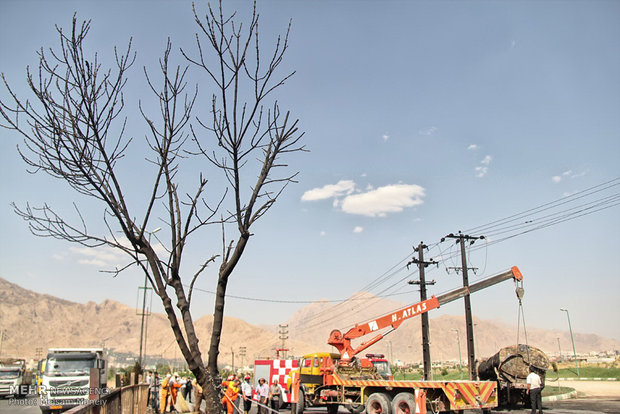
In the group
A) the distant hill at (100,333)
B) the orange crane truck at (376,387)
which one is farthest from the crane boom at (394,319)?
the distant hill at (100,333)

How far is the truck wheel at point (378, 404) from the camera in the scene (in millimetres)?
15312

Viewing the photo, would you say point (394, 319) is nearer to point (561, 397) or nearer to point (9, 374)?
point (561, 397)

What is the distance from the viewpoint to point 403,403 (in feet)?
49.2

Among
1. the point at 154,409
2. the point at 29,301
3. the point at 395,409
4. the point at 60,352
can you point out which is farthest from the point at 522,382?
the point at 29,301

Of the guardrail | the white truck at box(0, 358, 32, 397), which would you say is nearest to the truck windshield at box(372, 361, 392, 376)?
the guardrail

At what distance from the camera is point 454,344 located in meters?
191

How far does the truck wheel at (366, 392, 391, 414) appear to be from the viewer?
50.2ft

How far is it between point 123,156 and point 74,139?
1.68 ft

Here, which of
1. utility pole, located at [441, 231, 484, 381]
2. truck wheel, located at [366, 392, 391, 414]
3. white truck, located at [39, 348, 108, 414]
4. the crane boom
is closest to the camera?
truck wheel, located at [366, 392, 391, 414]

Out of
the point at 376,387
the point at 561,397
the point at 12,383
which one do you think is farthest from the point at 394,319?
the point at 12,383

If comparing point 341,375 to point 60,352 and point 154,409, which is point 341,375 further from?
point 60,352

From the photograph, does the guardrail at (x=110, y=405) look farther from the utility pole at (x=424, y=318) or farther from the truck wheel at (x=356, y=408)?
the utility pole at (x=424, y=318)

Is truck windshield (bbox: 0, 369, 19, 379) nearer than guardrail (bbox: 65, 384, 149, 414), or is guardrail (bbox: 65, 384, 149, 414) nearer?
guardrail (bbox: 65, 384, 149, 414)

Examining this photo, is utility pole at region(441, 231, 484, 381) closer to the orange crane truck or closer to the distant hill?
the orange crane truck
